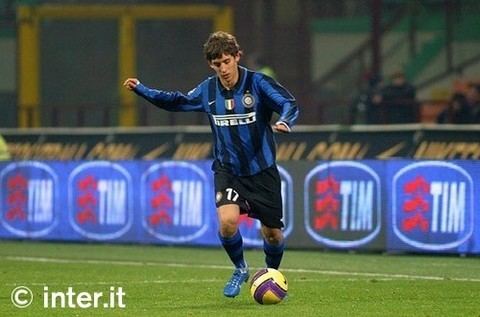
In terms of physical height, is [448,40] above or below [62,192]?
above

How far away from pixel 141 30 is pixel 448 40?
5.44 m

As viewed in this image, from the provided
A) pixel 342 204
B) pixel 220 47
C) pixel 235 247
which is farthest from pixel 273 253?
pixel 342 204

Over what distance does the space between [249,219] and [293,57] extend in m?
8.43

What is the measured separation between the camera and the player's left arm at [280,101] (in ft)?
44.8

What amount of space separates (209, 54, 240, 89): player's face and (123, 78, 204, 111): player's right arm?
370 mm

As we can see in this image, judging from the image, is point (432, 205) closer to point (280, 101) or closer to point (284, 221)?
point (284, 221)

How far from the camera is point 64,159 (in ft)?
80.9

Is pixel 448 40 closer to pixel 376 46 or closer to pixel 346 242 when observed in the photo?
pixel 376 46

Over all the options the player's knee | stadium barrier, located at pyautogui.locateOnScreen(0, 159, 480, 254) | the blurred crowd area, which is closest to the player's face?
the player's knee

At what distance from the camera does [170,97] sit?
566 inches

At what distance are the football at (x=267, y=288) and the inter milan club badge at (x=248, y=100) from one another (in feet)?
4.36

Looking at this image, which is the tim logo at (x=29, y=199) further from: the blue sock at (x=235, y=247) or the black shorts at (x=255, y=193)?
the black shorts at (x=255, y=193)

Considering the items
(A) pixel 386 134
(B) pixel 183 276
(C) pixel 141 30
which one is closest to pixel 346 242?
(A) pixel 386 134

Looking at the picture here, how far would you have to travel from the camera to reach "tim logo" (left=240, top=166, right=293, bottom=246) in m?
20.5
